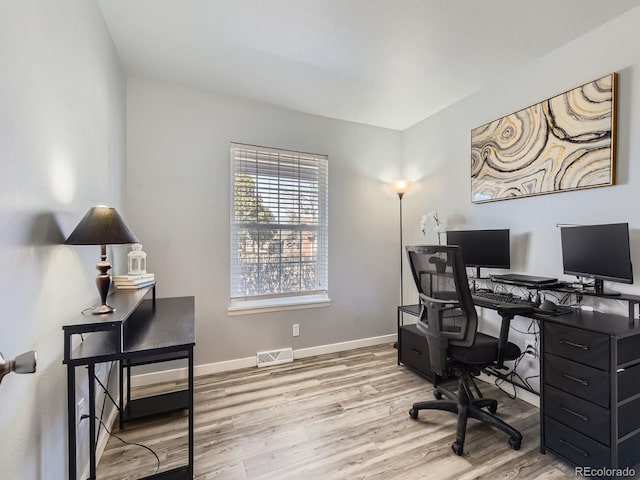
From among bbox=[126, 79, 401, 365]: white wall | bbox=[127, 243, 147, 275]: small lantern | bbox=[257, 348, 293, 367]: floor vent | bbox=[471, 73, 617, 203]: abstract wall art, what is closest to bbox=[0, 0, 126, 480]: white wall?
bbox=[127, 243, 147, 275]: small lantern

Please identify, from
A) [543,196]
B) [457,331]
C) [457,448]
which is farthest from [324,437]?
[543,196]

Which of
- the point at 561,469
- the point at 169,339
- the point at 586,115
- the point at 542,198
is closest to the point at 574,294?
the point at 542,198

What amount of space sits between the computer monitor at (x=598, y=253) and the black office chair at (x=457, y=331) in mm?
459

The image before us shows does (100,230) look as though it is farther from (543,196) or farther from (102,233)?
(543,196)

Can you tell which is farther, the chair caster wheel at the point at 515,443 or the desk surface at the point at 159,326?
the chair caster wheel at the point at 515,443

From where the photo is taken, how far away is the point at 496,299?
2080 millimetres

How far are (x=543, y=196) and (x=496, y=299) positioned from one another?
0.87m

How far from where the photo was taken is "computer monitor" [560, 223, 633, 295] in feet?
5.24

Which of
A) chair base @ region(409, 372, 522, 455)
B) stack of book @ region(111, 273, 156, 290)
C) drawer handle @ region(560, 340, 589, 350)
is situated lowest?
chair base @ region(409, 372, 522, 455)

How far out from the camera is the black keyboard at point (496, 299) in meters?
1.96

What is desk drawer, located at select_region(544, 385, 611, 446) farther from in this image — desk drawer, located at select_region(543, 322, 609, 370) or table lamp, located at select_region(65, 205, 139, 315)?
table lamp, located at select_region(65, 205, 139, 315)

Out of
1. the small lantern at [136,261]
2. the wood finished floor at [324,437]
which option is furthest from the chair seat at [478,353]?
the small lantern at [136,261]

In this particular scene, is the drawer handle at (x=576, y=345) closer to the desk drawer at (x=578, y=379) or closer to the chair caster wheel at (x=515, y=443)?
the desk drawer at (x=578, y=379)

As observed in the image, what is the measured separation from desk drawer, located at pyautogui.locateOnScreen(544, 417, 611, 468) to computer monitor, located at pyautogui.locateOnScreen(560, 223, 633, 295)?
83cm
